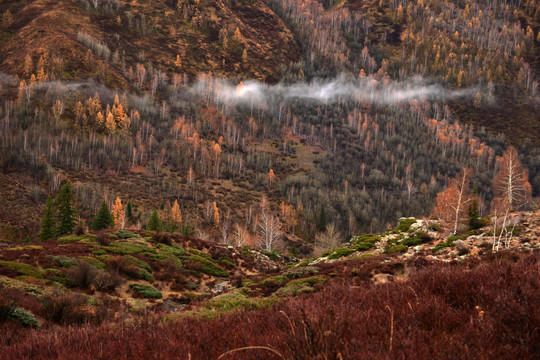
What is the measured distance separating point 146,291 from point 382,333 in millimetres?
16051

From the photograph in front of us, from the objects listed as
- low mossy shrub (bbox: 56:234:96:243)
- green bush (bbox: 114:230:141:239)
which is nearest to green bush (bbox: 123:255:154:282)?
low mossy shrub (bbox: 56:234:96:243)

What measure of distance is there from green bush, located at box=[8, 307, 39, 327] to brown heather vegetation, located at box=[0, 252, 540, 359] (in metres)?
3.88

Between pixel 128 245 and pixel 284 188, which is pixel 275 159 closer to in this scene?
pixel 284 188

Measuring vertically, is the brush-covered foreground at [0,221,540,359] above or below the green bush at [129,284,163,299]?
above

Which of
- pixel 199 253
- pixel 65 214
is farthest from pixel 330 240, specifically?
pixel 65 214

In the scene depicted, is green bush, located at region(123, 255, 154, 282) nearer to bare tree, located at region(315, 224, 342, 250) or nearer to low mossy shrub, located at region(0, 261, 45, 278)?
low mossy shrub, located at region(0, 261, 45, 278)

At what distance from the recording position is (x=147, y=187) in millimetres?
129375

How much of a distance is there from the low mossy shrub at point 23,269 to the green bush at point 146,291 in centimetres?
436

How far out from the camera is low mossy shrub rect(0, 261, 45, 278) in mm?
13500

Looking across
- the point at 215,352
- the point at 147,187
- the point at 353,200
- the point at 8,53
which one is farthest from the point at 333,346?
the point at 8,53

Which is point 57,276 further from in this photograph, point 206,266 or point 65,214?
point 65,214

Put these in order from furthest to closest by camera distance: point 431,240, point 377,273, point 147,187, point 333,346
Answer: point 147,187
point 431,240
point 377,273
point 333,346

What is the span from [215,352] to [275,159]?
618 ft

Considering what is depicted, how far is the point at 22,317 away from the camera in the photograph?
25.3 ft
